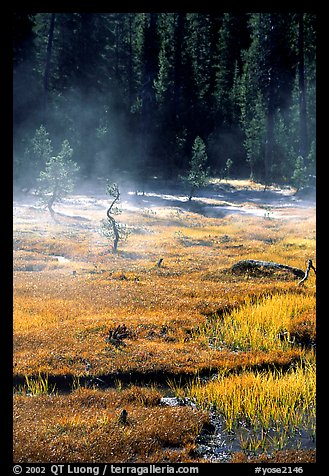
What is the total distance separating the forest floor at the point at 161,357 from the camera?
711 centimetres

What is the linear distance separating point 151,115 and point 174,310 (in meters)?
44.6

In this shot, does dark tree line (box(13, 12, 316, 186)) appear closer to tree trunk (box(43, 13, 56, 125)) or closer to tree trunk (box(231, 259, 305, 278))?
tree trunk (box(43, 13, 56, 125))

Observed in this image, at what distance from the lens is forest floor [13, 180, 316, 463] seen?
711 centimetres

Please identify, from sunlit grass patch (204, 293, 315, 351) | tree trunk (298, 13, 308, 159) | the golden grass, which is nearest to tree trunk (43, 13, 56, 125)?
tree trunk (298, 13, 308, 159)

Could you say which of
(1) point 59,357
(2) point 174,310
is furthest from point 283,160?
(1) point 59,357

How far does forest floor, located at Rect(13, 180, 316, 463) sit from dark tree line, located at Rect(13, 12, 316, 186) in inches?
1153

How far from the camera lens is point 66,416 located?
768 centimetres

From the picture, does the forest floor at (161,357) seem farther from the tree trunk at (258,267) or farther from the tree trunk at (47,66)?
the tree trunk at (47,66)

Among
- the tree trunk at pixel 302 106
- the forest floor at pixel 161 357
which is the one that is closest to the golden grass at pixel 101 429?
the forest floor at pixel 161 357

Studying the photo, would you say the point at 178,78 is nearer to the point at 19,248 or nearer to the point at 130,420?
the point at 19,248

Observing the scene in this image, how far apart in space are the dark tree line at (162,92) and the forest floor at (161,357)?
1153 inches

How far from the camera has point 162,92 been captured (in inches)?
2269

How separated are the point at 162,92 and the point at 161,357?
168ft
